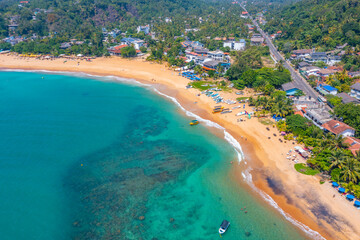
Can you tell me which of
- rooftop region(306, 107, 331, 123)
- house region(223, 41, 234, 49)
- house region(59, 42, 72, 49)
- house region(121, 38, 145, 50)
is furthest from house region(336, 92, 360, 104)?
house region(59, 42, 72, 49)

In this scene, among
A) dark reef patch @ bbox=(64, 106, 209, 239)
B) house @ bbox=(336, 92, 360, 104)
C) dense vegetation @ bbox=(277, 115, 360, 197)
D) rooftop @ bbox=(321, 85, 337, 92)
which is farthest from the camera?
rooftop @ bbox=(321, 85, 337, 92)

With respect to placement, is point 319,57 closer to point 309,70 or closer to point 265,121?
point 309,70

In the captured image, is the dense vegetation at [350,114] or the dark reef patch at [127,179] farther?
the dense vegetation at [350,114]

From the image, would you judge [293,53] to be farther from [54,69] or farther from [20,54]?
[20,54]

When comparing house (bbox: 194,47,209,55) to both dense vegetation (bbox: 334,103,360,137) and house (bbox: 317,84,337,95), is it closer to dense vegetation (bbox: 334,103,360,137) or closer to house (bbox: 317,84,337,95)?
house (bbox: 317,84,337,95)

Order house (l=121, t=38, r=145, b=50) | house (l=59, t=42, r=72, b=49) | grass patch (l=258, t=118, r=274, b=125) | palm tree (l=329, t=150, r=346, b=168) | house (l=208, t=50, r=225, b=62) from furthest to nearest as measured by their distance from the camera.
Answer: house (l=121, t=38, r=145, b=50) → house (l=59, t=42, r=72, b=49) → house (l=208, t=50, r=225, b=62) → grass patch (l=258, t=118, r=274, b=125) → palm tree (l=329, t=150, r=346, b=168)

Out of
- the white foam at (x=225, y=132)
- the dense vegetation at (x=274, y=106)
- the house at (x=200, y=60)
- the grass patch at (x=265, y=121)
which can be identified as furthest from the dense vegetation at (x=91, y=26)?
the grass patch at (x=265, y=121)

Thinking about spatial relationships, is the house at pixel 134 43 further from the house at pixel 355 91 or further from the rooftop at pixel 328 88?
the house at pixel 355 91
